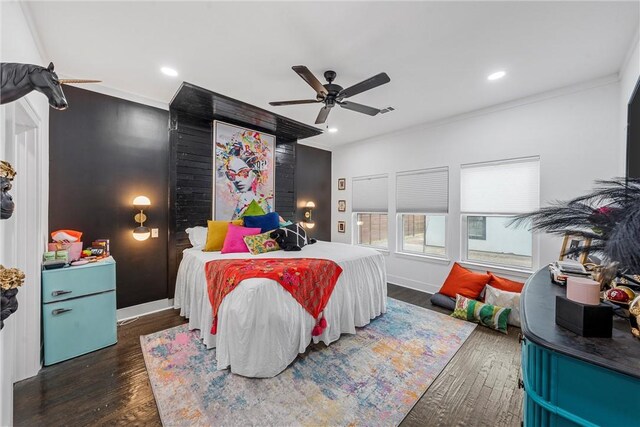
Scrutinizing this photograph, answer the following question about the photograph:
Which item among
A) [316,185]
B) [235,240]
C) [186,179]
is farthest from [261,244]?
[316,185]

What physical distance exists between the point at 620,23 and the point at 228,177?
4232mm

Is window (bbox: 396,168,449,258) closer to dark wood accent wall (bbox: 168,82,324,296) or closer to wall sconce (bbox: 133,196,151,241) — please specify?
dark wood accent wall (bbox: 168,82,324,296)

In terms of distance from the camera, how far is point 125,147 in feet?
9.75

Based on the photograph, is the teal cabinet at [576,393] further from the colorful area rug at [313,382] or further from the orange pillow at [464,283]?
the orange pillow at [464,283]

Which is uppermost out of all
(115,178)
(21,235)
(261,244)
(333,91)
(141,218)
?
(333,91)

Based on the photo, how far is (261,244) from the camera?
10.2 ft

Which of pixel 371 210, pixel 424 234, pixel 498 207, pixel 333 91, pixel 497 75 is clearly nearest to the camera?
pixel 333 91

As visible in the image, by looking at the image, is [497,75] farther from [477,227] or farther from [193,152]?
[193,152]

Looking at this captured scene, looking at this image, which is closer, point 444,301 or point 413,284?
point 444,301

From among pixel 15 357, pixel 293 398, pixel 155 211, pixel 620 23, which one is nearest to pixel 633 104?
pixel 620 23

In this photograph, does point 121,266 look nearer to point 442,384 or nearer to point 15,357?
point 15,357

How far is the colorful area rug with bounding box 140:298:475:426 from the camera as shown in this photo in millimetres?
1633

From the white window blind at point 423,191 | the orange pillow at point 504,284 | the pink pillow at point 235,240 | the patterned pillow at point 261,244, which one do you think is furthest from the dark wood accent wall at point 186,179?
the orange pillow at point 504,284

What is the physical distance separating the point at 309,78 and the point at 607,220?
2048mm
